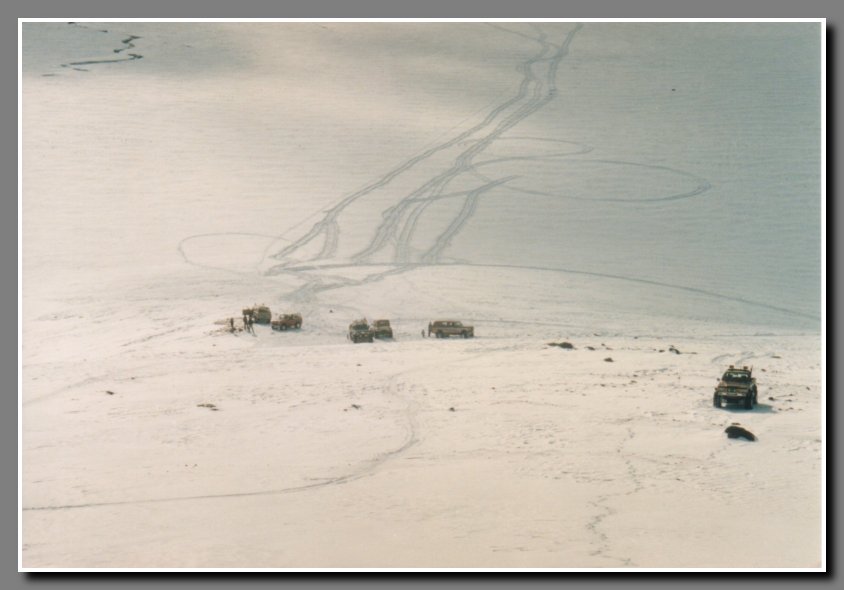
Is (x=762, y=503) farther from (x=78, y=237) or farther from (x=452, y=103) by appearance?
(x=452, y=103)

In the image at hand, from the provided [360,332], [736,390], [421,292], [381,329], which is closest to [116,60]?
[421,292]

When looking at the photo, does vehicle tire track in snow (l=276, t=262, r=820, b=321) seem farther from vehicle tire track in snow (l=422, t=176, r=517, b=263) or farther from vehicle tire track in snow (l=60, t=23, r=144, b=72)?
vehicle tire track in snow (l=60, t=23, r=144, b=72)

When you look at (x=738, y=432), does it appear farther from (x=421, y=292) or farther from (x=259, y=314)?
(x=421, y=292)

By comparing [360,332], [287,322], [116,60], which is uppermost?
[116,60]

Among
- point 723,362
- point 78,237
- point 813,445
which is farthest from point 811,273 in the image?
point 78,237

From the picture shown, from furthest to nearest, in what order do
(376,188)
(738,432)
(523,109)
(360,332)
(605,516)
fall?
(523,109) → (376,188) → (360,332) → (738,432) → (605,516)

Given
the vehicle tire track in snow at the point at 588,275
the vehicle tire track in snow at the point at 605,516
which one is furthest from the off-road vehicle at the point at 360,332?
the vehicle tire track in snow at the point at 605,516
